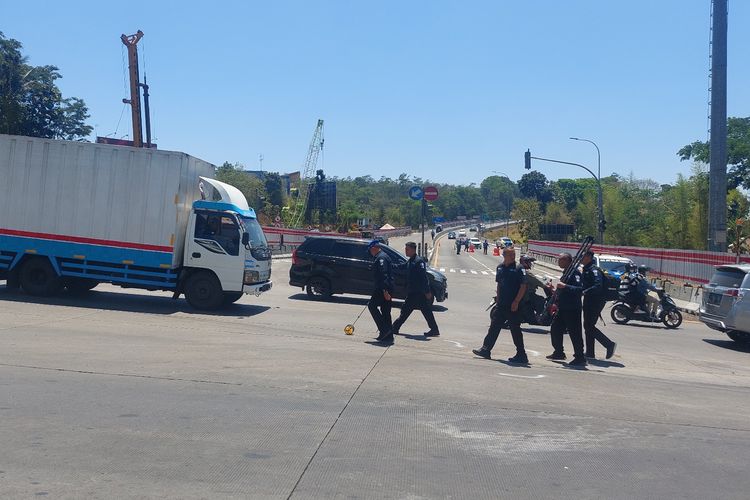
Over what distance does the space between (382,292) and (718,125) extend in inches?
874

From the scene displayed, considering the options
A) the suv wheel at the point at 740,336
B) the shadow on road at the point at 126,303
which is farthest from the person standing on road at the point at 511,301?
the suv wheel at the point at 740,336

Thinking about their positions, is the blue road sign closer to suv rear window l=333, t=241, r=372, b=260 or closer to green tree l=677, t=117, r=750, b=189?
suv rear window l=333, t=241, r=372, b=260

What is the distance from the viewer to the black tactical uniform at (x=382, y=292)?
503 inches

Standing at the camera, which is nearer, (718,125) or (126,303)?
(126,303)

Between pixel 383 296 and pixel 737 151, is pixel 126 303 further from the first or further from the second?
pixel 737 151

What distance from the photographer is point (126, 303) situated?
57.2 ft

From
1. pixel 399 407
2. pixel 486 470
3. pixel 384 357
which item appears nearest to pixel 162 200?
pixel 384 357

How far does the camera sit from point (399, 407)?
311 inches

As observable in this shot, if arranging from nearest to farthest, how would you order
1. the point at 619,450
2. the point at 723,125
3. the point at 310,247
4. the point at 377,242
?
the point at 619,450 → the point at 377,242 → the point at 310,247 → the point at 723,125

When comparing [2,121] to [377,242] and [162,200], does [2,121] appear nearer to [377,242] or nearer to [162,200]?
[162,200]

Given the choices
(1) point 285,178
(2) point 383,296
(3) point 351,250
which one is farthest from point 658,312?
(1) point 285,178

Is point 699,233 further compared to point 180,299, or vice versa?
point 699,233

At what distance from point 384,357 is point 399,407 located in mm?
3397

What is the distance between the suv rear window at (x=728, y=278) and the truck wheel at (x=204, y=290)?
10.8 m
